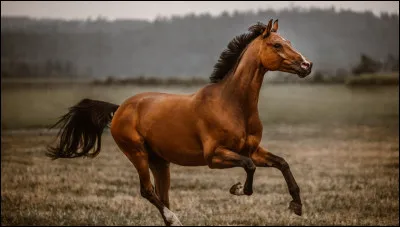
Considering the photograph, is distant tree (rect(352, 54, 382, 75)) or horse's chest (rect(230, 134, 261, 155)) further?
distant tree (rect(352, 54, 382, 75))

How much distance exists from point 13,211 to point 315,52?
7355 mm

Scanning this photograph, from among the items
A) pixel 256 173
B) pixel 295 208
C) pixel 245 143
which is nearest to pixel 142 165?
pixel 245 143

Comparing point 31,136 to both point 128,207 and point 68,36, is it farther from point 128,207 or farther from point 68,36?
point 128,207

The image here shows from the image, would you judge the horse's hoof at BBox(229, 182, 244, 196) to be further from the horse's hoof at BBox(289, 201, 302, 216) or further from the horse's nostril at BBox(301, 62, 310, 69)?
the horse's nostril at BBox(301, 62, 310, 69)

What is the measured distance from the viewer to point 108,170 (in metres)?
14.1

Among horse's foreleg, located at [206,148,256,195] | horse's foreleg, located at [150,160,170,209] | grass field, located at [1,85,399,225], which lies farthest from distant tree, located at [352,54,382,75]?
horse's foreleg, located at [206,148,256,195]

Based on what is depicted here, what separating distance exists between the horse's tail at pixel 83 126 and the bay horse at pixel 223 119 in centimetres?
50

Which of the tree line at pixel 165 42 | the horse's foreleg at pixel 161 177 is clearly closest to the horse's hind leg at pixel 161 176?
the horse's foreleg at pixel 161 177

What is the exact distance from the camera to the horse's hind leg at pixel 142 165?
3.93 metres

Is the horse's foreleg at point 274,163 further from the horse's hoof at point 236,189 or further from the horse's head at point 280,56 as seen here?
the horse's head at point 280,56

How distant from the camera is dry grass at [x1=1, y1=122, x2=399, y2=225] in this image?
37.7 ft

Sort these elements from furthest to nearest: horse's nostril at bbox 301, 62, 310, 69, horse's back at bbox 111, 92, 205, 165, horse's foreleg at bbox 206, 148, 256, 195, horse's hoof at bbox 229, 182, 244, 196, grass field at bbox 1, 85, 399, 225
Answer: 1. grass field at bbox 1, 85, 399, 225
2. horse's hoof at bbox 229, 182, 244, 196
3. horse's back at bbox 111, 92, 205, 165
4. horse's foreleg at bbox 206, 148, 256, 195
5. horse's nostril at bbox 301, 62, 310, 69

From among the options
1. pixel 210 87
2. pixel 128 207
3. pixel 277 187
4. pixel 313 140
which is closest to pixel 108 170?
pixel 128 207

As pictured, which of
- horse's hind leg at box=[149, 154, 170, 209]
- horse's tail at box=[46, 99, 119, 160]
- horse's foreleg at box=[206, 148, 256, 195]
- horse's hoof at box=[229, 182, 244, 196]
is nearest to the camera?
horse's foreleg at box=[206, 148, 256, 195]
